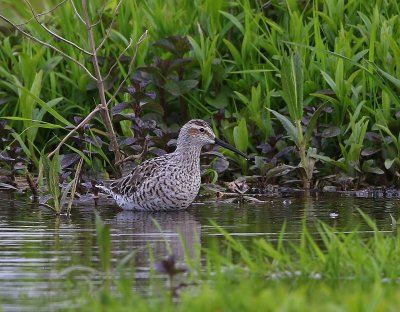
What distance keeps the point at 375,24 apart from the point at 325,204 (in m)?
2.33

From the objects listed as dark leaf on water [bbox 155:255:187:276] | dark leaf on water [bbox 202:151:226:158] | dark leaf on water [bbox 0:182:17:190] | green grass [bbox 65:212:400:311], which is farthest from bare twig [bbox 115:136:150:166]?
dark leaf on water [bbox 155:255:187:276]

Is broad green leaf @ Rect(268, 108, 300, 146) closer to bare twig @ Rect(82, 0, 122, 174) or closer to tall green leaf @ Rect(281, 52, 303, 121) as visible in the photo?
tall green leaf @ Rect(281, 52, 303, 121)

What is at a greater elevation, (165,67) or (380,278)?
(165,67)

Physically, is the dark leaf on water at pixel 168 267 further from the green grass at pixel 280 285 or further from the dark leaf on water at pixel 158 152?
the dark leaf on water at pixel 158 152

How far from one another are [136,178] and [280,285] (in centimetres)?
483

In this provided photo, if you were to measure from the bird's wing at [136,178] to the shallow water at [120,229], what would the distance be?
0.71ft

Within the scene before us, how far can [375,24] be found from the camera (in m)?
11.6

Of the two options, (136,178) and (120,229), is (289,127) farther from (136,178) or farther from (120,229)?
(120,229)

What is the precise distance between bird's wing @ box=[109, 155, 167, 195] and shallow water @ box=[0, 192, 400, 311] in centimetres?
22

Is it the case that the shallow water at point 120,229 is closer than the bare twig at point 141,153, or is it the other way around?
the shallow water at point 120,229

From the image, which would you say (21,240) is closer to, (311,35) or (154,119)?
(154,119)

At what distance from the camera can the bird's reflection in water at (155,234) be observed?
294 inches

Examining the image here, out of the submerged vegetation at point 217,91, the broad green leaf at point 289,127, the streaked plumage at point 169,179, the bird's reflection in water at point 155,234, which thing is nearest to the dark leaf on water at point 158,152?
the submerged vegetation at point 217,91

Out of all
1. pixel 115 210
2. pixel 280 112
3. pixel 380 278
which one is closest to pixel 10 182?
pixel 115 210
